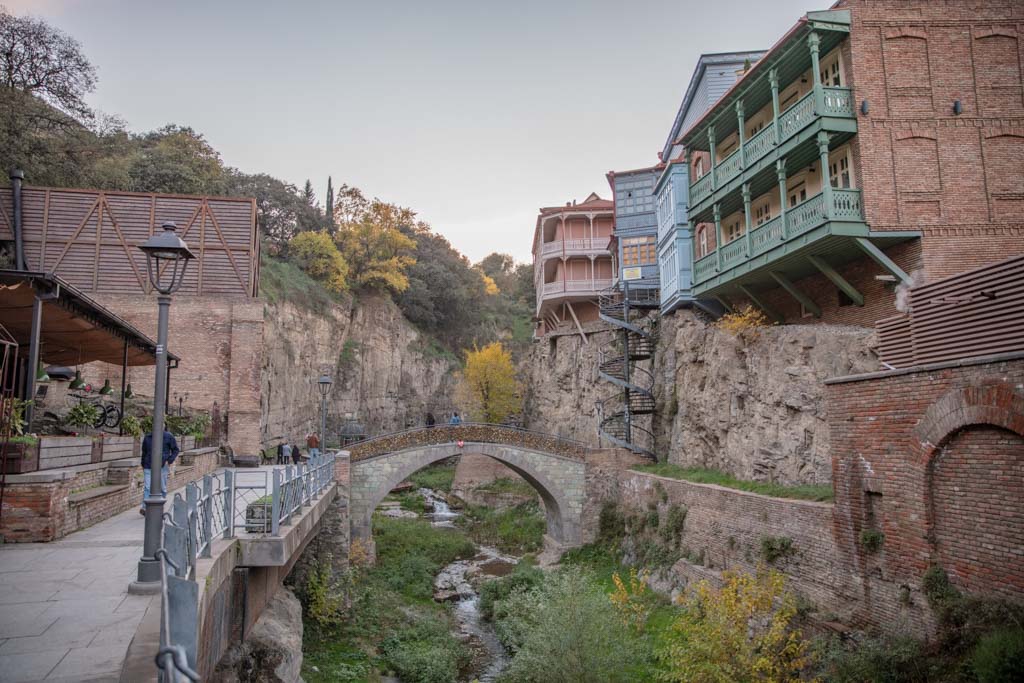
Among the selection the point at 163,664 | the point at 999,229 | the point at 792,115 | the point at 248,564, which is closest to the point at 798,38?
the point at 792,115

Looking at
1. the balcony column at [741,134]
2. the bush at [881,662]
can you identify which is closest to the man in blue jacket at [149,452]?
the bush at [881,662]

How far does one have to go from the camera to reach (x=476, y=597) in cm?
2273

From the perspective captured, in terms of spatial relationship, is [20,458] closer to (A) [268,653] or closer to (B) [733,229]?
(A) [268,653]

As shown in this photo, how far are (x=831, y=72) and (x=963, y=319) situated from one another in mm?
9497

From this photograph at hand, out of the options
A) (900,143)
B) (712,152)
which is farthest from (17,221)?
(900,143)

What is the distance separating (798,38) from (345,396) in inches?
1317

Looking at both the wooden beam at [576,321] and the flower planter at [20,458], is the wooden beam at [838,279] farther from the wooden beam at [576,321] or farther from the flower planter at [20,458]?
the wooden beam at [576,321]

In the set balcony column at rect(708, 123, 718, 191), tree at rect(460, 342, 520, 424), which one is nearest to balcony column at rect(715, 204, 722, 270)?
balcony column at rect(708, 123, 718, 191)

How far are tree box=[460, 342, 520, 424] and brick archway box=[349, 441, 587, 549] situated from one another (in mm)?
17307

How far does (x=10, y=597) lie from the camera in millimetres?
6848

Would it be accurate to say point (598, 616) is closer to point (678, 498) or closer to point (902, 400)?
point (678, 498)

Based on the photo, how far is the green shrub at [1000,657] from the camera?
710 centimetres

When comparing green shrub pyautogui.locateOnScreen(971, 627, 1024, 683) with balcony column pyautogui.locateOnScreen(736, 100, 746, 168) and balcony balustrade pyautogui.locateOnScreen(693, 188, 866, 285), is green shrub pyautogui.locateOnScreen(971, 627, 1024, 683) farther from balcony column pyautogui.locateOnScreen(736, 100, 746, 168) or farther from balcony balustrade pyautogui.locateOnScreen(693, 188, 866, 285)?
balcony column pyautogui.locateOnScreen(736, 100, 746, 168)

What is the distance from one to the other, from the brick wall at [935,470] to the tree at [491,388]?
3241cm
